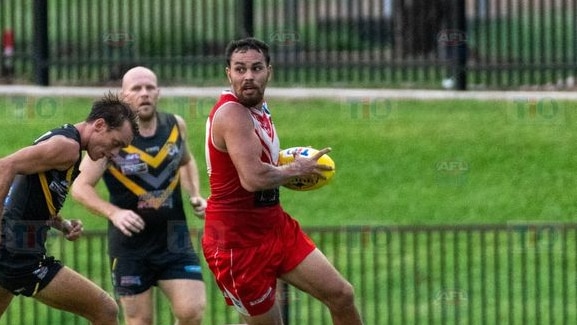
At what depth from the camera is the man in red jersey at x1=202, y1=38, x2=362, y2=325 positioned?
11.1 meters

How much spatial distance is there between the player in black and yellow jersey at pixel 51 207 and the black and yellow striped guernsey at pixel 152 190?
1242 millimetres

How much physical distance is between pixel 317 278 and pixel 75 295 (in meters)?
1.45

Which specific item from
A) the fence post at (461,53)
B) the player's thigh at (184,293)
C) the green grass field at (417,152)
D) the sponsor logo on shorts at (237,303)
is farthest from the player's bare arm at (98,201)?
the fence post at (461,53)

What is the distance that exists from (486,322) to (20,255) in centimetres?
411

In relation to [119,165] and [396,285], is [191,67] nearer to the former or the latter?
[396,285]

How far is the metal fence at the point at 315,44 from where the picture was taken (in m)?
20.4

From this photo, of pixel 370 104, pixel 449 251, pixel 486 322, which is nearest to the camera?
pixel 486 322

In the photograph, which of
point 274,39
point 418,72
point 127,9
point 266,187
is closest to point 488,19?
point 418,72

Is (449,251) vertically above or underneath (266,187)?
underneath

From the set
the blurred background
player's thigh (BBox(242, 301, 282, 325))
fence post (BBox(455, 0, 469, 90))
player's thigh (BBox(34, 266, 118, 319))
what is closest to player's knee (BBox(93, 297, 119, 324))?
player's thigh (BBox(34, 266, 118, 319))

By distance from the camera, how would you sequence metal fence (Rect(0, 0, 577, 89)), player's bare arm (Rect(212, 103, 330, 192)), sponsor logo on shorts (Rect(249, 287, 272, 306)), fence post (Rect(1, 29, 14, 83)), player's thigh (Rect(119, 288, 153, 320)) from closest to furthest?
player's bare arm (Rect(212, 103, 330, 192)) → sponsor logo on shorts (Rect(249, 287, 272, 306)) → player's thigh (Rect(119, 288, 153, 320)) → metal fence (Rect(0, 0, 577, 89)) → fence post (Rect(1, 29, 14, 83))

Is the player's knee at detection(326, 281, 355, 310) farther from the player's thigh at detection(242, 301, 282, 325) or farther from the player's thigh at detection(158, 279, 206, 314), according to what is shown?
the player's thigh at detection(158, 279, 206, 314)

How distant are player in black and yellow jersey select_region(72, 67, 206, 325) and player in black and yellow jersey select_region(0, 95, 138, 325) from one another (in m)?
1.24

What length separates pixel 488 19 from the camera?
2052 centimetres
